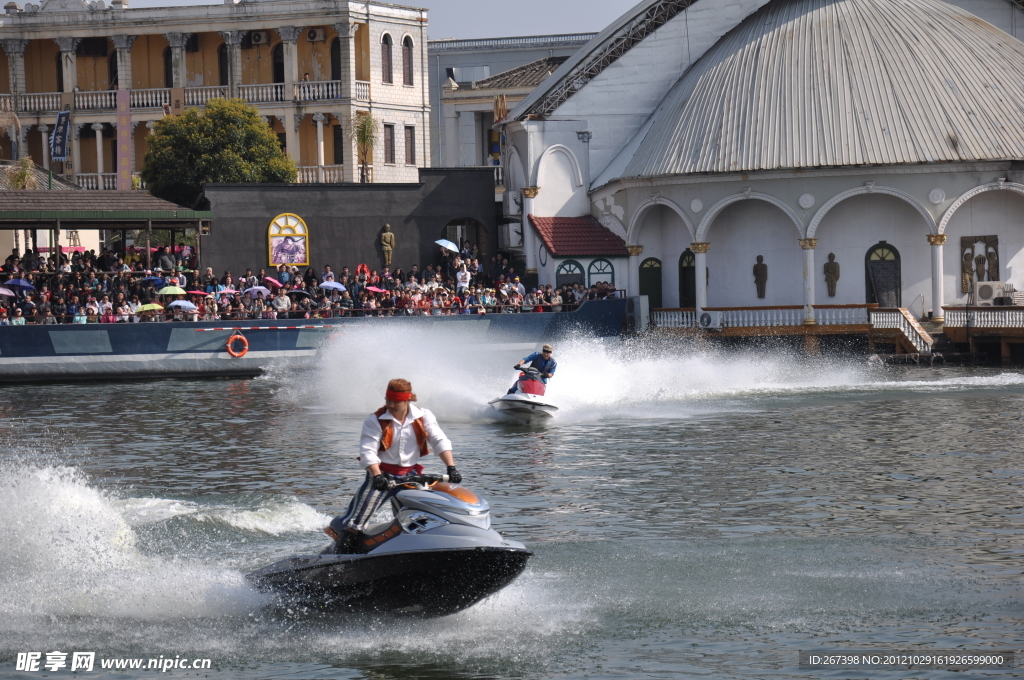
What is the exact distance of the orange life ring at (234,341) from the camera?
42.4 m

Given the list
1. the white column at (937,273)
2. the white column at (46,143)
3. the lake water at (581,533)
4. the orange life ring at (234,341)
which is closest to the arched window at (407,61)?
the white column at (46,143)

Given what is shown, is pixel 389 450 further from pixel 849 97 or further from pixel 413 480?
pixel 849 97

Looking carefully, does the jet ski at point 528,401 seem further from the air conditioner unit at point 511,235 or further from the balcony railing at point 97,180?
the balcony railing at point 97,180

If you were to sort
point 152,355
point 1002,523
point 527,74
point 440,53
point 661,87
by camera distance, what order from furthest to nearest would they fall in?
point 440,53 → point 527,74 → point 661,87 → point 152,355 → point 1002,523

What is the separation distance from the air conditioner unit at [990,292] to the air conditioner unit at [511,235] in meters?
17.6

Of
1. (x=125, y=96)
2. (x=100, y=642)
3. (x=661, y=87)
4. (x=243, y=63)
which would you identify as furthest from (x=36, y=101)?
(x=100, y=642)

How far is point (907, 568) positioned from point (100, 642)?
8443 mm

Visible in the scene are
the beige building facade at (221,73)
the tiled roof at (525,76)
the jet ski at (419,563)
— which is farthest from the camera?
the tiled roof at (525,76)

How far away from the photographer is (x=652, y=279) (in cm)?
5200

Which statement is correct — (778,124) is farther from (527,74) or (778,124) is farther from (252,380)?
(527,74)

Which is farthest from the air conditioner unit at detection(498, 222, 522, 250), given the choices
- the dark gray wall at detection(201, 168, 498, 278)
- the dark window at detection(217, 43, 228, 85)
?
the dark window at detection(217, 43, 228, 85)

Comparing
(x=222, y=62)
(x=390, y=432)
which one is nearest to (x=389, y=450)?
(x=390, y=432)

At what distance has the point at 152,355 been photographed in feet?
137

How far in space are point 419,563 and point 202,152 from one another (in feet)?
176
